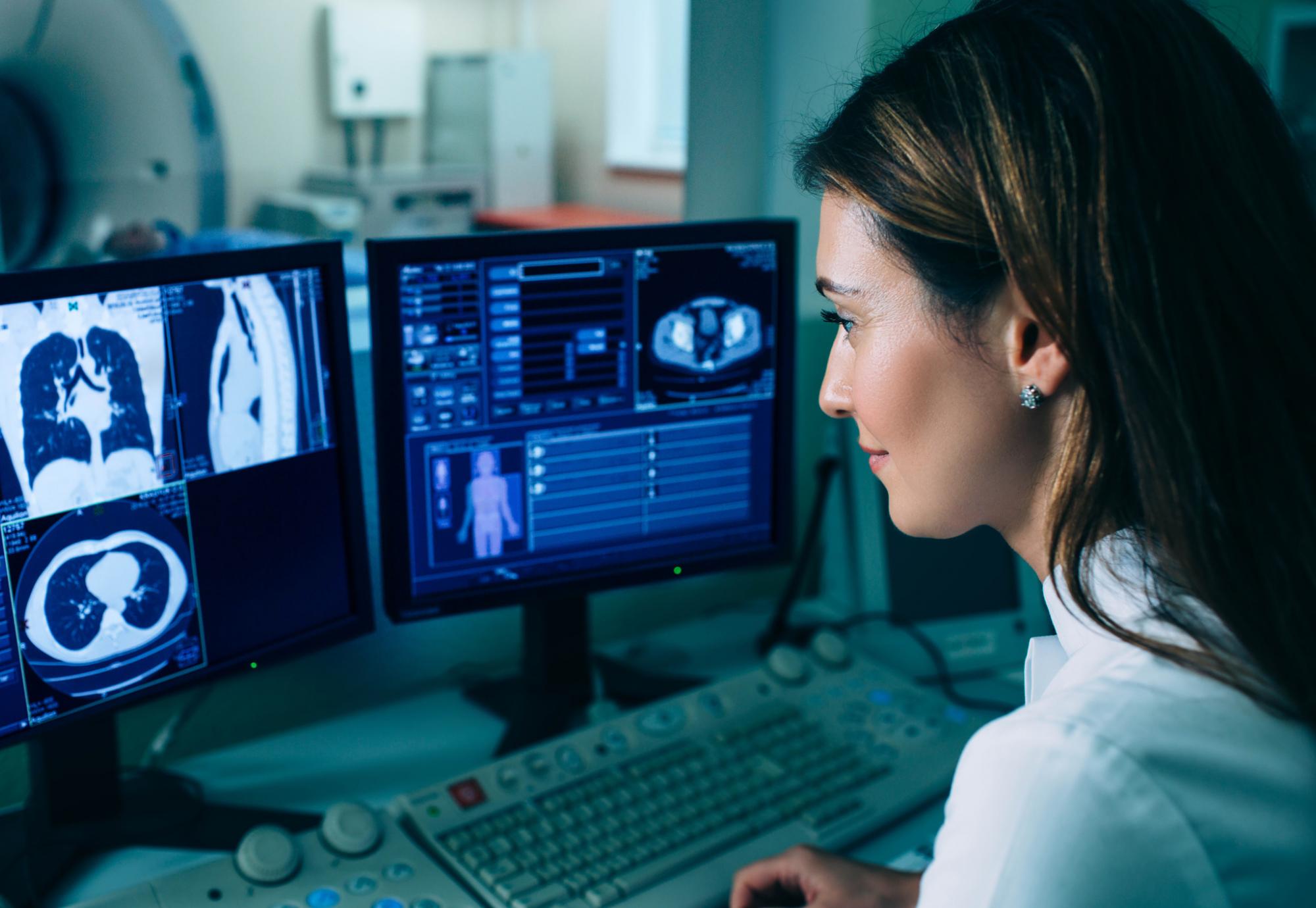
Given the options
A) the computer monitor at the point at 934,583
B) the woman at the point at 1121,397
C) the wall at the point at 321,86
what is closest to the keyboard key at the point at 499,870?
the woman at the point at 1121,397

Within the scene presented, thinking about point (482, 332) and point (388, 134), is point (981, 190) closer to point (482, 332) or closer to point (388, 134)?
point (482, 332)

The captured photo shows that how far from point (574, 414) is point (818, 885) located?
20.0 inches

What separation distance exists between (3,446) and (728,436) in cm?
70

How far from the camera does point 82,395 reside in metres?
0.85

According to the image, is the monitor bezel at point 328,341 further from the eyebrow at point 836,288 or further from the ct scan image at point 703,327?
the eyebrow at point 836,288

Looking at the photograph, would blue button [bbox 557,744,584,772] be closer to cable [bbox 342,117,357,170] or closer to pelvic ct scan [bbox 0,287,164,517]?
pelvic ct scan [bbox 0,287,164,517]

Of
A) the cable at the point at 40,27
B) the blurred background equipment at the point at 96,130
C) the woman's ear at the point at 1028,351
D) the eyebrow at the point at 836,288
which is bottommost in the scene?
the woman's ear at the point at 1028,351

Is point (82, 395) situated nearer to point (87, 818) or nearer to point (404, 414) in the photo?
point (404, 414)

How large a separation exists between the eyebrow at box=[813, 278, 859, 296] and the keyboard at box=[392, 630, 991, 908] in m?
0.49

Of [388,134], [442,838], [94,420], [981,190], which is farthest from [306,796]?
[388,134]

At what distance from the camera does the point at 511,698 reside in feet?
4.18

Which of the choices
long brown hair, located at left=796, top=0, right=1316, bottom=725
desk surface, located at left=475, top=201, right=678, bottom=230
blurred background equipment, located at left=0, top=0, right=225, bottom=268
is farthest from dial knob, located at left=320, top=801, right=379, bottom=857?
desk surface, located at left=475, top=201, right=678, bottom=230

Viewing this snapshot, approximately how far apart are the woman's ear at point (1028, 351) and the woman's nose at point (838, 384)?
0.49ft

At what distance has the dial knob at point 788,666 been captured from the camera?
49.0 inches
